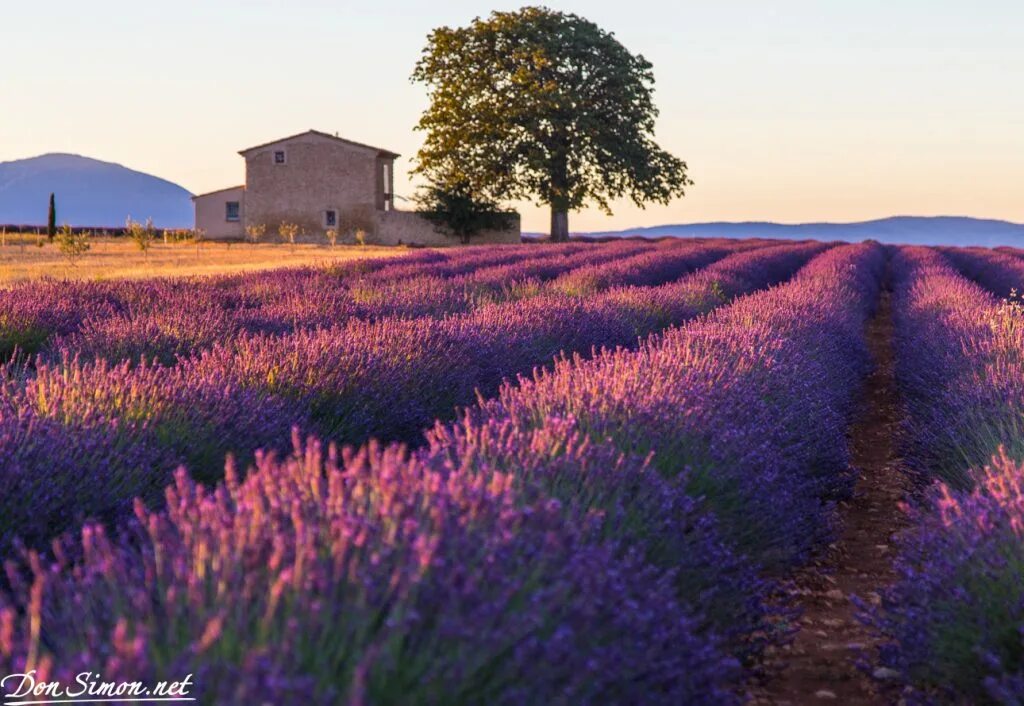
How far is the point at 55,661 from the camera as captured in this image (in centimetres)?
169

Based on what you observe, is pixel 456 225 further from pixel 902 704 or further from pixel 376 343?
pixel 902 704

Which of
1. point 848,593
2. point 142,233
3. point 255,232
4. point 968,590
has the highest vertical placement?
point 255,232

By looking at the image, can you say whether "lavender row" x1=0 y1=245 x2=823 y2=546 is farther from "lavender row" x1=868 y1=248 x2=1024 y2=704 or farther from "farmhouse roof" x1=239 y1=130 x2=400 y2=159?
"farmhouse roof" x1=239 y1=130 x2=400 y2=159

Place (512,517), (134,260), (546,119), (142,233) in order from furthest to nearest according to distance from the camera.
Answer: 1. (546,119)
2. (142,233)
3. (134,260)
4. (512,517)

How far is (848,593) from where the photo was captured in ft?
12.4

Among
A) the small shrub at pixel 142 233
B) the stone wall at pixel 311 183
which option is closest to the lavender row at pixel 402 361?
the small shrub at pixel 142 233

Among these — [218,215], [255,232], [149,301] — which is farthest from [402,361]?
[218,215]

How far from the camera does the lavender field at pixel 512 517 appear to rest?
1610 millimetres

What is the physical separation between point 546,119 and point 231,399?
98.5 ft

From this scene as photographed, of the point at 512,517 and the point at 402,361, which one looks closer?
the point at 512,517

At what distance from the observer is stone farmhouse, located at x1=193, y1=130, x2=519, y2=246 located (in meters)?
39.7

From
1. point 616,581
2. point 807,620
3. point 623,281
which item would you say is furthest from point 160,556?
point 623,281

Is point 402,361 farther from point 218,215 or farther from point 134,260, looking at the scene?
point 218,215

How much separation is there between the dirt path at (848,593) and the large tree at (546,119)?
27.3m
